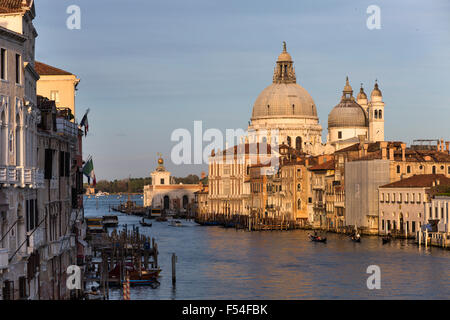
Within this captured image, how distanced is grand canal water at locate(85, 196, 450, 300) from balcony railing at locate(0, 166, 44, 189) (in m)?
15.9

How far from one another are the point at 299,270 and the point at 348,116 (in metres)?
68.3

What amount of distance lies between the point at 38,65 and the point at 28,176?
14299 mm

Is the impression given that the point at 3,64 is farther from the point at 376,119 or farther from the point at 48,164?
the point at 376,119

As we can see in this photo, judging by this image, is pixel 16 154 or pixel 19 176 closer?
pixel 19 176

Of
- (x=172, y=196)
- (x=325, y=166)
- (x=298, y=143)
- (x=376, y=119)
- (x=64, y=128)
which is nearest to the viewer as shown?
(x=64, y=128)

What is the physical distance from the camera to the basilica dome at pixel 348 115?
10888 centimetres

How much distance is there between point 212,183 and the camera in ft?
357

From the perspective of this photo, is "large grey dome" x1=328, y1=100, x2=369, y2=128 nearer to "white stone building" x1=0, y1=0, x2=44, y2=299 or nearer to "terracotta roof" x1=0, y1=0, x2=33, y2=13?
"white stone building" x1=0, y1=0, x2=44, y2=299

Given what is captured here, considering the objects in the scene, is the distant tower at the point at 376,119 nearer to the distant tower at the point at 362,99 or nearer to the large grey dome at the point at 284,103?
the distant tower at the point at 362,99

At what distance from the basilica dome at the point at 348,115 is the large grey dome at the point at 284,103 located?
5955 millimetres

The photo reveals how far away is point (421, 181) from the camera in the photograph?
5938 centimetres

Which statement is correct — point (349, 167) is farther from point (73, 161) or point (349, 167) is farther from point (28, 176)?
point (28, 176)

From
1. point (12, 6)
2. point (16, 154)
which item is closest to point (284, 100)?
point (12, 6)
